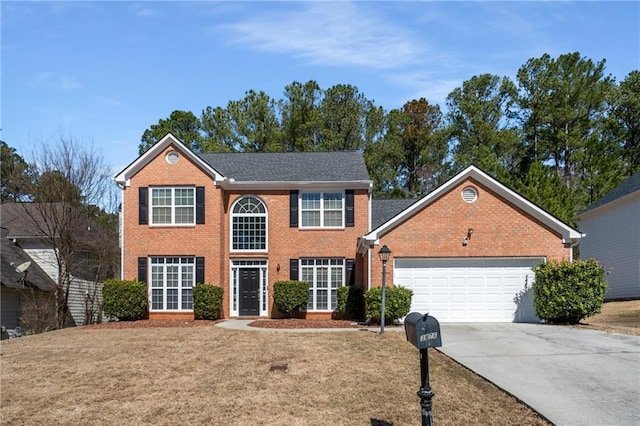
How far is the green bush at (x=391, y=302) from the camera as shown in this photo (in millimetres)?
18438

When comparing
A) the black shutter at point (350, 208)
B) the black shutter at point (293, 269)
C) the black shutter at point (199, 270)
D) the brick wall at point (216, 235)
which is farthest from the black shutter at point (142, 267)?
the black shutter at point (350, 208)

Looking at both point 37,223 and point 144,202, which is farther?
point 37,223

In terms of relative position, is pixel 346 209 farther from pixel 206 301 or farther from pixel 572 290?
pixel 572 290

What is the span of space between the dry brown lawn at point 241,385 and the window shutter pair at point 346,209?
8.38 metres

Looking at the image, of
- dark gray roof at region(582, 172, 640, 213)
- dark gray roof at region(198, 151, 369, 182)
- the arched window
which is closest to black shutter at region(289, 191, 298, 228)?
dark gray roof at region(198, 151, 369, 182)

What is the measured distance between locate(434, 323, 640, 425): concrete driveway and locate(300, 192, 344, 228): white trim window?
7.82 metres

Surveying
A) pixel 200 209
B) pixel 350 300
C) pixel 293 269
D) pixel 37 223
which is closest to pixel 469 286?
pixel 350 300

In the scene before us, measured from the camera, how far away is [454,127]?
41406 millimetres

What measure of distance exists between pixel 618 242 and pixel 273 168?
16424 millimetres

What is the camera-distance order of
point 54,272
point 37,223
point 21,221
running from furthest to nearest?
point 21,221 < point 54,272 < point 37,223

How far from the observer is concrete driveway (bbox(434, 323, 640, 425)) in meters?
8.02

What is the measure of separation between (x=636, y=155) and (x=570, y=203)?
37.9ft

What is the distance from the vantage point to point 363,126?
1597 inches

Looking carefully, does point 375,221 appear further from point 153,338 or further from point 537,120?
point 537,120
